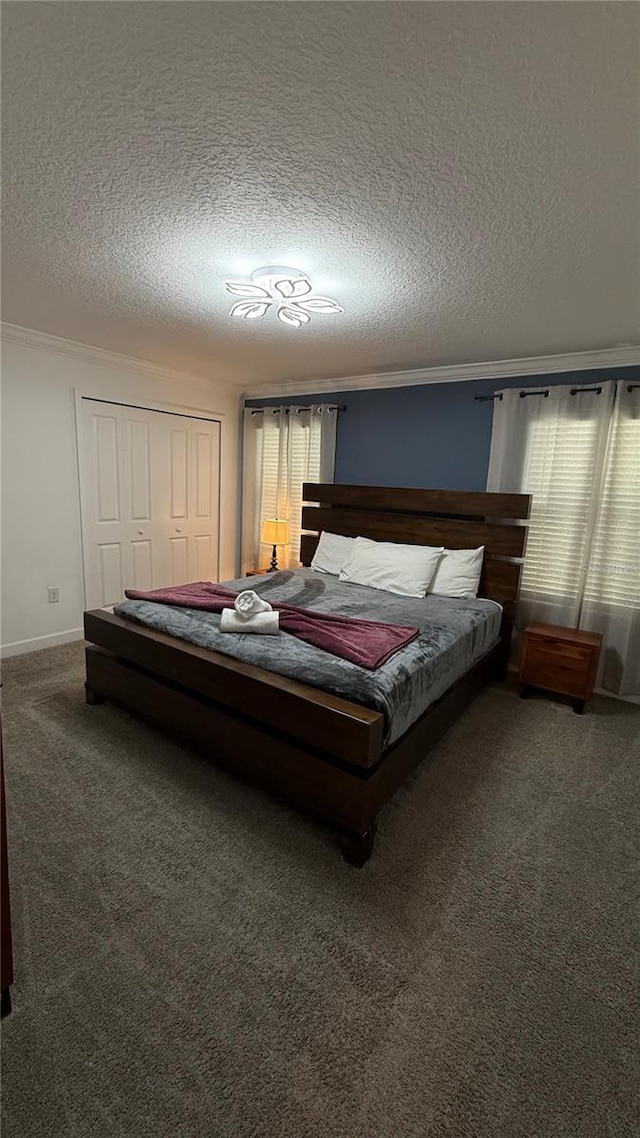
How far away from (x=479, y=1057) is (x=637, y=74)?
92.4 inches

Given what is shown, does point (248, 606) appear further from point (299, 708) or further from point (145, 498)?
point (145, 498)

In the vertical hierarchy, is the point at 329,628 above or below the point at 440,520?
below

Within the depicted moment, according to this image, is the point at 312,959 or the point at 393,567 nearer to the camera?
the point at 312,959

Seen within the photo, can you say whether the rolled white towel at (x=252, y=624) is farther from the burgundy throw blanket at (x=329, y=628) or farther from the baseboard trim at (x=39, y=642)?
the baseboard trim at (x=39, y=642)

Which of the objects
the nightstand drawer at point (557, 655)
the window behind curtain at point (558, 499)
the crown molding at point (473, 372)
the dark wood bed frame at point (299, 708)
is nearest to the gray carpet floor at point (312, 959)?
the dark wood bed frame at point (299, 708)

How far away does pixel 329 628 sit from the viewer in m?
2.43

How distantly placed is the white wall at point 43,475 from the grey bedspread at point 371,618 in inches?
49.5

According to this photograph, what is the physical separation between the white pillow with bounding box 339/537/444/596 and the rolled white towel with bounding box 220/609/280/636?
1252mm

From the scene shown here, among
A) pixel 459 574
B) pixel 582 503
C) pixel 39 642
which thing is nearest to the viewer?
pixel 582 503

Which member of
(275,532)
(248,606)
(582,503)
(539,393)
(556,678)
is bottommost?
(556,678)

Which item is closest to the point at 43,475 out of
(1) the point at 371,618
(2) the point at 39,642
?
(2) the point at 39,642

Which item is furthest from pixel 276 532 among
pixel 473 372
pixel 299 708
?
pixel 299 708

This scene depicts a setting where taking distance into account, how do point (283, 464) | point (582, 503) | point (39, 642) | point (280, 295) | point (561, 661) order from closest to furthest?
point (280, 295) → point (561, 661) → point (582, 503) → point (39, 642) → point (283, 464)

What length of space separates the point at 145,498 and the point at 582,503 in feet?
11.5
